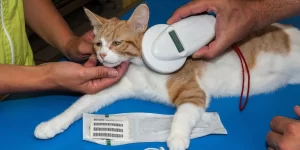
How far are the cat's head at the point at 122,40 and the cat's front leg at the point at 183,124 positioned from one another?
0.69 ft

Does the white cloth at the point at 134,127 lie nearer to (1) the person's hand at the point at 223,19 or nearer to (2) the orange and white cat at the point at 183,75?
(2) the orange and white cat at the point at 183,75

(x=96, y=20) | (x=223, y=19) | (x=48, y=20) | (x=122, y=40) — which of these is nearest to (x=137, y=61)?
(x=122, y=40)

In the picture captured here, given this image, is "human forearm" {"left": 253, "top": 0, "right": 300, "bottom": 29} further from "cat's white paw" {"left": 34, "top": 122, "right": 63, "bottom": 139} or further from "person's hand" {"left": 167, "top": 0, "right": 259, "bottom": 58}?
"cat's white paw" {"left": 34, "top": 122, "right": 63, "bottom": 139}

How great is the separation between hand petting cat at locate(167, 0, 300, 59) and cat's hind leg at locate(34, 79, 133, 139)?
0.27 m

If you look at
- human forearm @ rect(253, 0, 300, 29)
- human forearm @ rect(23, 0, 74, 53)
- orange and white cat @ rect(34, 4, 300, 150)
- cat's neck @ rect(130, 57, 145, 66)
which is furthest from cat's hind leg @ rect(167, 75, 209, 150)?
human forearm @ rect(23, 0, 74, 53)

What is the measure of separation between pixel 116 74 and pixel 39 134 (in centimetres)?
28

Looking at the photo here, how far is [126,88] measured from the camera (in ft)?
3.87

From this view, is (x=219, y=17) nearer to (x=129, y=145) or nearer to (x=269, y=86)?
(x=269, y=86)

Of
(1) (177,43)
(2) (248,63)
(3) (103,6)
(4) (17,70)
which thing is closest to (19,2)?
(4) (17,70)

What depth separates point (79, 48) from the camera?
124 centimetres

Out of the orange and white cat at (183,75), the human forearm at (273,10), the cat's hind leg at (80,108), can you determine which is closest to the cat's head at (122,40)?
the orange and white cat at (183,75)

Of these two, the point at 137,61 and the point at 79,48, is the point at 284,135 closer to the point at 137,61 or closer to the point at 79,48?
the point at 137,61

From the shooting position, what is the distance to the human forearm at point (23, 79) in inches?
38.3

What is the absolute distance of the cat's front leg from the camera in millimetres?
947
